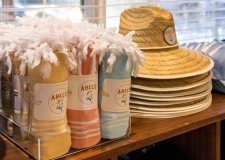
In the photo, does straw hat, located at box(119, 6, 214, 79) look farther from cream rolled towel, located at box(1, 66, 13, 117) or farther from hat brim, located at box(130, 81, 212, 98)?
cream rolled towel, located at box(1, 66, 13, 117)

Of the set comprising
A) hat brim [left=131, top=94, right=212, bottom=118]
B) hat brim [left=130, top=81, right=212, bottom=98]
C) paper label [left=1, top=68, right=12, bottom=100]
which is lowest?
hat brim [left=131, top=94, right=212, bottom=118]

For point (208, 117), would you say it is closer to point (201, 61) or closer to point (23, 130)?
point (201, 61)

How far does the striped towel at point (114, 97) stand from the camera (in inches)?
30.6

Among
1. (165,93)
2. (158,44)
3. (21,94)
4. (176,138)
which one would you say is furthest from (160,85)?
(21,94)

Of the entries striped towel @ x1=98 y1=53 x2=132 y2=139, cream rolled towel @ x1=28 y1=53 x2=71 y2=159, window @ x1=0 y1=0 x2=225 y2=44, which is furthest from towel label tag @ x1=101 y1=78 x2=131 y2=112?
window @ x1=0 y1=0 x2=225 y2=44

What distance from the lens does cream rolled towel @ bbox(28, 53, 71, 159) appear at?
26.9 inches

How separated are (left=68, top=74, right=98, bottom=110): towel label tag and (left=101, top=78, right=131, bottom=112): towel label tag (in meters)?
0.04

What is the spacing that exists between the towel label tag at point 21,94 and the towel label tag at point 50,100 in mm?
64

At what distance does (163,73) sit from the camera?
100cm

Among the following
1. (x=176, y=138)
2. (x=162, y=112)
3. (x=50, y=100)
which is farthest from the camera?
(x=176, y=138)

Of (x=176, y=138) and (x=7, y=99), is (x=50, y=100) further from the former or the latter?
(x=176, y=138)

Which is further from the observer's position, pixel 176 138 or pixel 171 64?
pixel 176 138

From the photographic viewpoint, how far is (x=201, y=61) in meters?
1.12

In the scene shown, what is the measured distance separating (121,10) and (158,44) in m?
0.50
